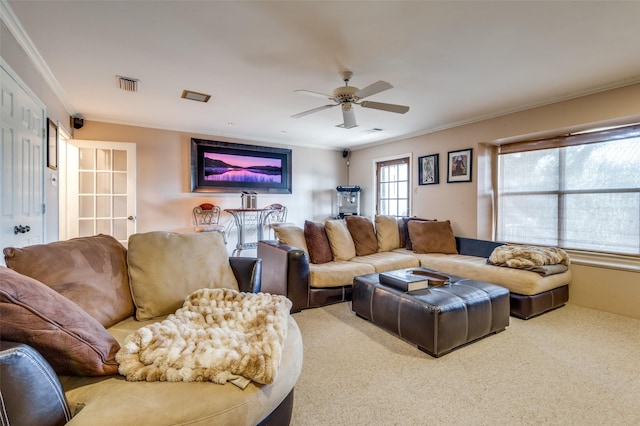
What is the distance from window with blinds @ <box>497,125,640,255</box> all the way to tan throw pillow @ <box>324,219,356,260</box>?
228 centimetres

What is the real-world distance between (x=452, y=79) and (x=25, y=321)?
3.33m

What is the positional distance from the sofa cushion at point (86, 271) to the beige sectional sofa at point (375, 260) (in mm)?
1518

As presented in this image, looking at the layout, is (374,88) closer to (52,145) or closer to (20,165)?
(20,165)

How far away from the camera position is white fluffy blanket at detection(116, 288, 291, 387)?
42.0 inches

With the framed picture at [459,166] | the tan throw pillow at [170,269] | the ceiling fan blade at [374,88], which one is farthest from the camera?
the framed picture at [459,166]

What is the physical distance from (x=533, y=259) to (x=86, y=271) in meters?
3.70

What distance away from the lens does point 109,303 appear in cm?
153

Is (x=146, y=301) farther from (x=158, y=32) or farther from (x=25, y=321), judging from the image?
(x=158, y=32)

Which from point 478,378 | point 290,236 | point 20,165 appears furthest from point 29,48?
point 478,378

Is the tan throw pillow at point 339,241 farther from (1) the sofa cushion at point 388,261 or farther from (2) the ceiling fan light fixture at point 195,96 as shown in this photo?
(2) the ceiling fan light fixture at point 195,96

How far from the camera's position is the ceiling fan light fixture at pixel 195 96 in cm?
316

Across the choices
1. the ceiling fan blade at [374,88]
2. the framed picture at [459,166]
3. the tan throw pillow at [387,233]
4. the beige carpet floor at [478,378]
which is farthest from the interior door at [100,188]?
the framed picture at [459,166]

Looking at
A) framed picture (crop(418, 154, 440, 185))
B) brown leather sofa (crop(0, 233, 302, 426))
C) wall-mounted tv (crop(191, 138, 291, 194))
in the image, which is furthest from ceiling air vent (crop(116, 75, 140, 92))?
framed picture (crop(418, 154, 440, 185))

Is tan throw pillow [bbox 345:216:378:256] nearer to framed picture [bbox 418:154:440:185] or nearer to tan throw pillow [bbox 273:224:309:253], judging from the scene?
tan throw pillow [bbox 273:224:309:253]
